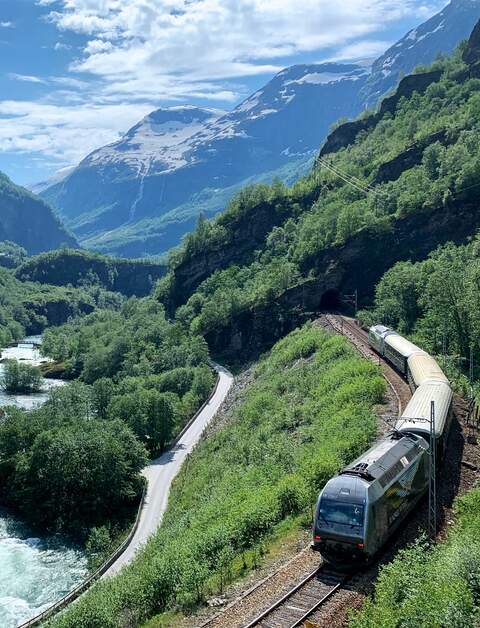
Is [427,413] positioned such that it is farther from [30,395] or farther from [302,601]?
[30,395]

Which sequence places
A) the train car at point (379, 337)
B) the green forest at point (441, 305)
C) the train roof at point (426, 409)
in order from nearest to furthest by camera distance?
the train roof at point (426, 409), the train car at point (379, 337), the green forest at point (441, 305)

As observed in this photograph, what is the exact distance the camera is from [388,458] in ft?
88.6

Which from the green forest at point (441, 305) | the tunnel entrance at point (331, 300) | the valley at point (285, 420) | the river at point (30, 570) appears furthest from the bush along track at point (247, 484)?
the tunnel entrance at point (331, 300)

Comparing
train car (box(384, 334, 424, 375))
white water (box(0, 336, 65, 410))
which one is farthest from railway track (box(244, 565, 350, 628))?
white water (box(0, 336, 65, 410))

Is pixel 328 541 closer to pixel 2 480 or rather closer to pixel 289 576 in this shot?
pixel 289 576

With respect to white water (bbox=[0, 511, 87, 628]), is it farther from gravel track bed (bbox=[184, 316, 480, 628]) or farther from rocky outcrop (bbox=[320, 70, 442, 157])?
rocky outcrop (bbox=[320, 70, 442, 157])

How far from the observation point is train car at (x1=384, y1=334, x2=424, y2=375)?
177 ft

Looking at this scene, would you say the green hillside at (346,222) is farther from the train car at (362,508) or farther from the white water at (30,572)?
the train car at (362,508)

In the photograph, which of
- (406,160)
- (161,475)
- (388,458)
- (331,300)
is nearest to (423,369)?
(388,458)

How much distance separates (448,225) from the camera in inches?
3757

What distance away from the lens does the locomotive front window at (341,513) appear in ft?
78.3

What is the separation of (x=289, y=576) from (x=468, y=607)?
8.72m

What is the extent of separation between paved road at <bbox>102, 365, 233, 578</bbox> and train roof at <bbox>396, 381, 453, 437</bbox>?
23.0 meters

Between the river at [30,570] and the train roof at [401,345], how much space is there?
33004 mm
